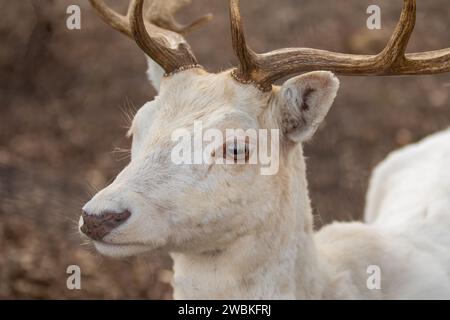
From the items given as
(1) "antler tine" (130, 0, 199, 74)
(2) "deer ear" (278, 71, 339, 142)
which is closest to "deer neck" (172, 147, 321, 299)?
(2) "deer ear" (278, 71, 339, 142)

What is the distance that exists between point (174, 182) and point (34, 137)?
5.85 metres

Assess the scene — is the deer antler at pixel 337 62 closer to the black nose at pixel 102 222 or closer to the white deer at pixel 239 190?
the white deer at pixel 239 190

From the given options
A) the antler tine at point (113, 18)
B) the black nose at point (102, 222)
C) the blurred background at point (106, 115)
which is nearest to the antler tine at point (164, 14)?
the antler tine at point (113, 18)

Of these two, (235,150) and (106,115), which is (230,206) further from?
(106,115)

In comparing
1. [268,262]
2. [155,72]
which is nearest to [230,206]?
[268,262]

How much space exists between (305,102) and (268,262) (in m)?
0.80

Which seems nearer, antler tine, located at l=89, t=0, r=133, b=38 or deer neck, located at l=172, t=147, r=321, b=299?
deer neck, located at l=172, t=147, r=321, b=299

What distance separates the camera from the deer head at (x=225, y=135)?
343 centimetres

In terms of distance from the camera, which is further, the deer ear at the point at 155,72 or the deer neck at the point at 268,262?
the deer ear at the point at 155,72

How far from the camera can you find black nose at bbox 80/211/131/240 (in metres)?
3.25

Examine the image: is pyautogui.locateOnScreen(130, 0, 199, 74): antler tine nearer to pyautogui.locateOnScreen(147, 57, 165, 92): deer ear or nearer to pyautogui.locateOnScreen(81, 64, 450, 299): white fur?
pyautogui.locateOnScreen(81, 64, 450, 299): white fur

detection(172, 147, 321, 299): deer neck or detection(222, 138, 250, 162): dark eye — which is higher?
detection(222, 138, 250, 162): dark eye

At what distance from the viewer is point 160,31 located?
419 cm
